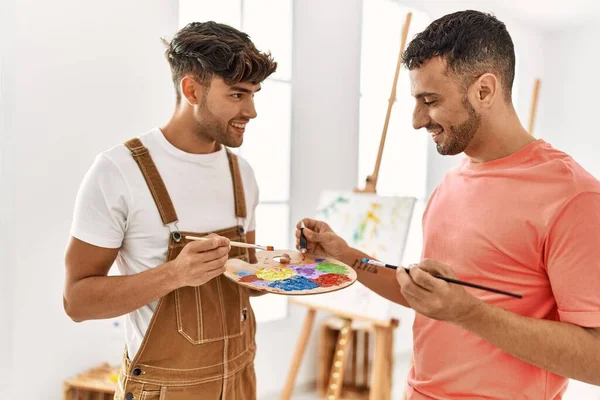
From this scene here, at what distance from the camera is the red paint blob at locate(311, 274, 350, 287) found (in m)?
1.45

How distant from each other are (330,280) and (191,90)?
28.5 inches

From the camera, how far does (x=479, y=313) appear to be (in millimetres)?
1083

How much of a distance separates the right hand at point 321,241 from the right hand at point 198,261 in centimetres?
45

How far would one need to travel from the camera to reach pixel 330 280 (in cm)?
148

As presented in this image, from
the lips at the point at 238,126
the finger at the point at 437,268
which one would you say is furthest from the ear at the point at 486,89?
the lips at the point at 238,126

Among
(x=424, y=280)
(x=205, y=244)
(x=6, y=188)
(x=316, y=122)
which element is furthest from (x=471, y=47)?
(x=316, y=122)

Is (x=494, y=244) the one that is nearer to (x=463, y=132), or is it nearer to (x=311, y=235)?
(x=463, y=132)

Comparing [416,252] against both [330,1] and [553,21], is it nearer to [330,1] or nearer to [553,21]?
[330,1]

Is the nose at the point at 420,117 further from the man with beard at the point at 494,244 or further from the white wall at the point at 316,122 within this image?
the white wall at the point at 316,122

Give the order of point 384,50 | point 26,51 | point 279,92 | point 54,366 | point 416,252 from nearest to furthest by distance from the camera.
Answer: point 26,51
point 54,366
point 279,92
point 384,50
point 416,252

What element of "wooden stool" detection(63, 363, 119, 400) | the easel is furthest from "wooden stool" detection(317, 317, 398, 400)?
"wooden stool" detection(63, 363, 119, 400)

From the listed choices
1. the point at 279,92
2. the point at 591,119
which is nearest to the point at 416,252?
the point at 279,92

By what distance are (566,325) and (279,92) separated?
2697mm

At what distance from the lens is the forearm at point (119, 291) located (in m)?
1.30
